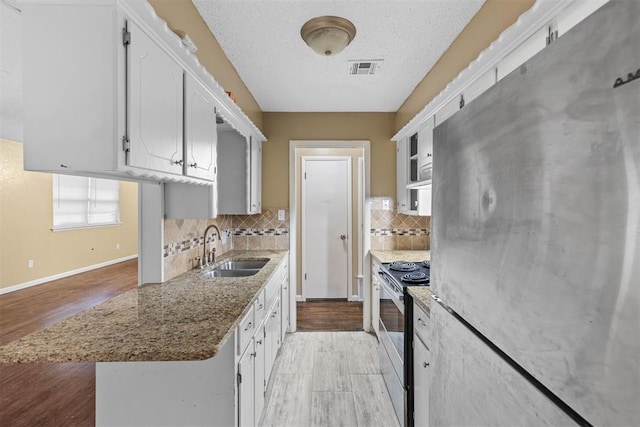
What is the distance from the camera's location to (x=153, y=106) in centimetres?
121

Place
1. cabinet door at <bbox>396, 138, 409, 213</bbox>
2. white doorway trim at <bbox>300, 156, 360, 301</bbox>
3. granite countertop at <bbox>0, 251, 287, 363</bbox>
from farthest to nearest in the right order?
white doorway trim at <bbox>300, 156, 360, 301</bbox> < cabinet door at <bbox>396, 138, 409, 213</bbox> < granite countertop at <bbox>0, 251, 287, 363</bbox>

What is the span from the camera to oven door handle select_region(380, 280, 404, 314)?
1835 mm

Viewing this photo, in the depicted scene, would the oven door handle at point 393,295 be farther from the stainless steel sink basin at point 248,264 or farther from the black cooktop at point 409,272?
the stainless steel sink basin at point 248,264

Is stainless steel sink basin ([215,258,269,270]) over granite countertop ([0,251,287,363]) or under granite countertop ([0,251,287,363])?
under

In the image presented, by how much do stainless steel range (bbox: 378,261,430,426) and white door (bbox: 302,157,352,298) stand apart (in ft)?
6.63

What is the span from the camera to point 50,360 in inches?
Answer: 36.9

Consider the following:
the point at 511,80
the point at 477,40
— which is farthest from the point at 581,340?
the point at 477,40

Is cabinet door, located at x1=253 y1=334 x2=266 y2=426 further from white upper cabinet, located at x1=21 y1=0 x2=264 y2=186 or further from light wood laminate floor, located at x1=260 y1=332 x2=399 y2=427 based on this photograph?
white upper cabinet, located at x1=21 y1=0 x2=264 y2=186

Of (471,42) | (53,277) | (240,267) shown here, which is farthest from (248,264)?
(53,277)

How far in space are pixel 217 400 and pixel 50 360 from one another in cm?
63

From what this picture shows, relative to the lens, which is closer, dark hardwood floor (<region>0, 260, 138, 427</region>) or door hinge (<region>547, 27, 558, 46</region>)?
door hinge (<region>547, 27, 558, 46</region>)

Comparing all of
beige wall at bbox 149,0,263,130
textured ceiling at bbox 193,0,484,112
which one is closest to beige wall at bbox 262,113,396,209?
textured ceiling at bbox 193,0,484,112

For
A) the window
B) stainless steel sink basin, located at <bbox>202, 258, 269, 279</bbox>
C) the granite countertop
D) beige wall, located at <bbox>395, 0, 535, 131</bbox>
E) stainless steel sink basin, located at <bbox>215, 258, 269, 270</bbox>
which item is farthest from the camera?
the window

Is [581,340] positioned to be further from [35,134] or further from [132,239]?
[132,239]
